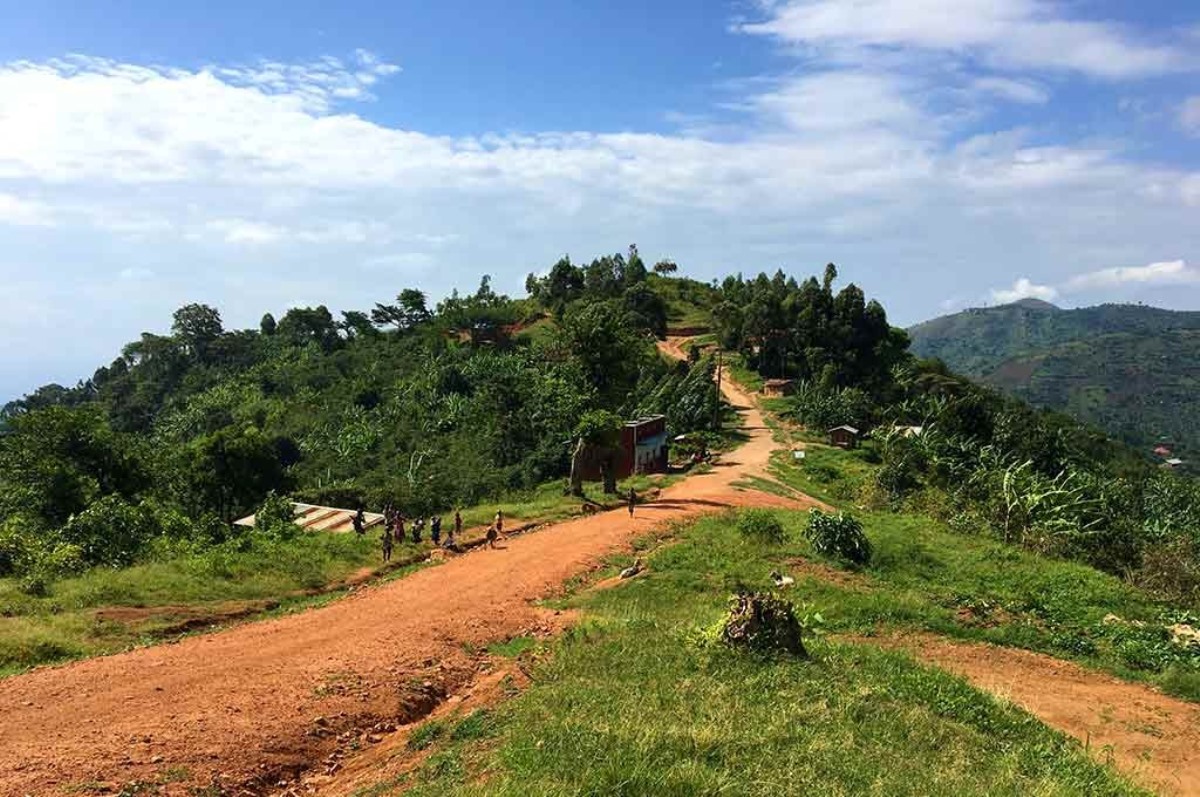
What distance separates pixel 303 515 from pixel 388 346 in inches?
2222

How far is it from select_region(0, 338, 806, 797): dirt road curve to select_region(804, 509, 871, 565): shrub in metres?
6.88

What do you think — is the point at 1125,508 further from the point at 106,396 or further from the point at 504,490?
the point at 106,396

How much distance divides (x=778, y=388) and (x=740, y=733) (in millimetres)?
59736

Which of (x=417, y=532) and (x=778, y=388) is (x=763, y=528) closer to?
(x=417, y=532)

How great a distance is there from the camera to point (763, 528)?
74.2ft

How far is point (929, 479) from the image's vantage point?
37.7m

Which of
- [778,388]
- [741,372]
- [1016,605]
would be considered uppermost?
[741,372]

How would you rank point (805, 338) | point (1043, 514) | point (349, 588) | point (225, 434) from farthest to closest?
point (805, 338) → point (225, 434) → point (1043, 514) → point (349, 588)

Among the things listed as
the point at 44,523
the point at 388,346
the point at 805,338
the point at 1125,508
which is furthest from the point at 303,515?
the point at 388,346

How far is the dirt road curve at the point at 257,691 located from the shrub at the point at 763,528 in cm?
626

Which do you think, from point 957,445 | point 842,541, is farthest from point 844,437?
point 842,541

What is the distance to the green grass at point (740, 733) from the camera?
791 cm

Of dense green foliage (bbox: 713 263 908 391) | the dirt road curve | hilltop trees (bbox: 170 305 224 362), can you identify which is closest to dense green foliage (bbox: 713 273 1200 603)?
dense green foliage (bbox: 713 263 908 391)

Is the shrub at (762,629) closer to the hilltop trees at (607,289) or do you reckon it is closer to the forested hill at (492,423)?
the forested hill at (492,423)
